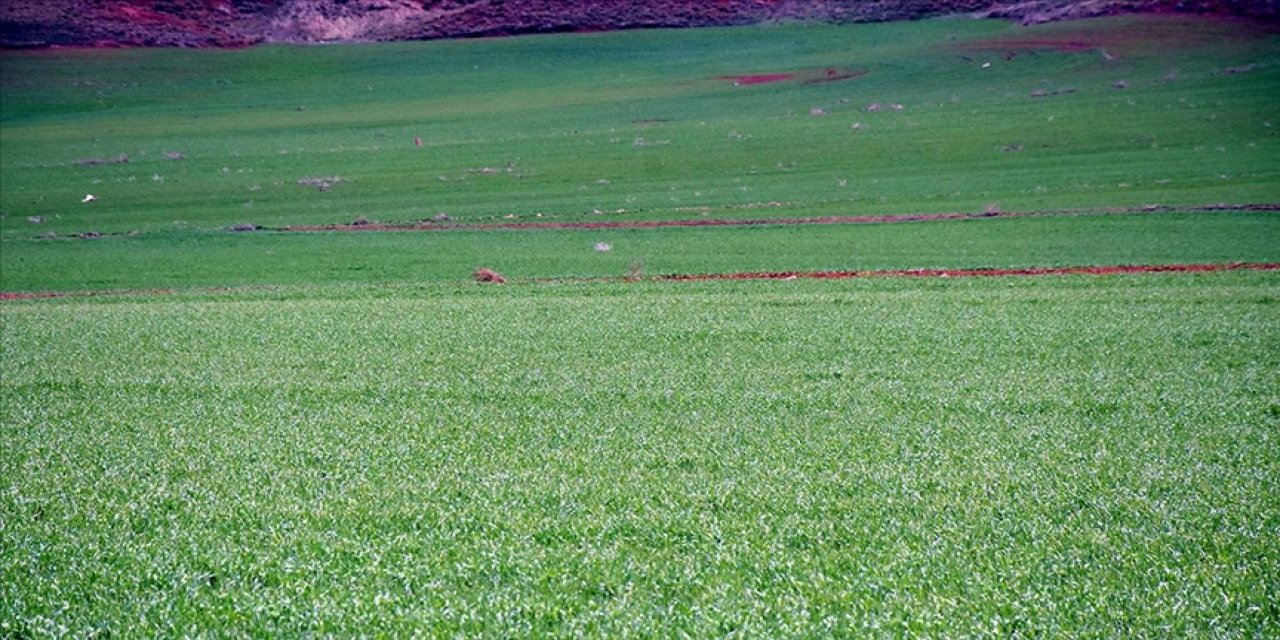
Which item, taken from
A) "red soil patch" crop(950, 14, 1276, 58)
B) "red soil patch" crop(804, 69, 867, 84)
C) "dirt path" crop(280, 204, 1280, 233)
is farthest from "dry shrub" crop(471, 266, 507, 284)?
"red soil patch" crop(950, 14, 1276, 58)

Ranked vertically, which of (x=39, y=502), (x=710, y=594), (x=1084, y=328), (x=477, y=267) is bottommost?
(x=477, y=267)

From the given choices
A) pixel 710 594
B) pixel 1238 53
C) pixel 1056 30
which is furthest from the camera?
pixel 1056 30

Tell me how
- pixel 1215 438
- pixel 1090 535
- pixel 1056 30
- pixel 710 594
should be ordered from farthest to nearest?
pixel 1056 30
pixel 1215 438
pixel 1090 535
pixel 710 594

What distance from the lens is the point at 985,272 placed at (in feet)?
88.8

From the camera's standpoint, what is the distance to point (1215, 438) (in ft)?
34.6

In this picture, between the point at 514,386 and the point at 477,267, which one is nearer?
the point at 514,386

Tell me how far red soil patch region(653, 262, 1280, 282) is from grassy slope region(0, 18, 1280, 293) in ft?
20.9

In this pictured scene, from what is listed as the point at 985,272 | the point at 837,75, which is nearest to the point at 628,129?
the point at 837,75

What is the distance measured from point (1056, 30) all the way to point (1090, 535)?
74.6m

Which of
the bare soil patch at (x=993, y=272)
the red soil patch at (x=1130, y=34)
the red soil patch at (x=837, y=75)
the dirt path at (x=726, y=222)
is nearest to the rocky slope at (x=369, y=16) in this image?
the red soil patch at (x=1130, y=34)

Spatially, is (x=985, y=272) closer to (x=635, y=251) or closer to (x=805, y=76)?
(x=635, y=251)

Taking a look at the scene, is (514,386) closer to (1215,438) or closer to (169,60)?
(1215,438)

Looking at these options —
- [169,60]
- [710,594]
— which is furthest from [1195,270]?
[169,60]

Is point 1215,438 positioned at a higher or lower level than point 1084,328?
higher
